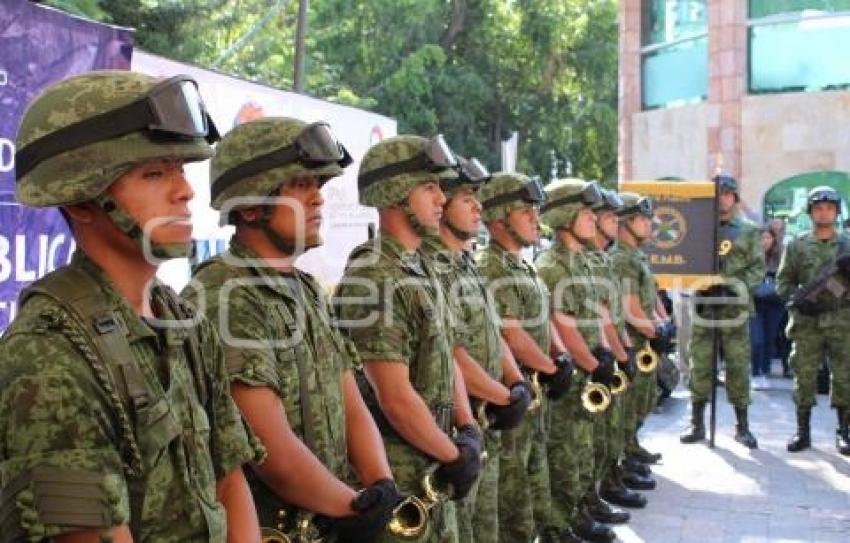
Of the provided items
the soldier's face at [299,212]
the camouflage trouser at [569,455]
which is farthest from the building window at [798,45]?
the soldier's face at [299,212]

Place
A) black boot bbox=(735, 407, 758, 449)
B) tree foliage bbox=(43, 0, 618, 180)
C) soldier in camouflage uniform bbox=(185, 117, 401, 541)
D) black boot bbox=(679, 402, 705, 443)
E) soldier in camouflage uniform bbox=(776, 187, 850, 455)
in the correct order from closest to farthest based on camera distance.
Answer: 1. soldier in camouflage uniform bbox=(185, 117, 401, 541)
2. soldier in camouflage uniform bbox=(776, 187, 850, 455)
3. black boot bbox=(735, 407, 758, 449)
4. black boot bbox=(679, 402, 705, 443)
5. tree foliage bbox=(43, 0, 618, 180)

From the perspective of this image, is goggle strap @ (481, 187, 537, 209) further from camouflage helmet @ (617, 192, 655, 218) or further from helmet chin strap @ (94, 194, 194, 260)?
helmet chin strap @ (94, 194, 194, 260)

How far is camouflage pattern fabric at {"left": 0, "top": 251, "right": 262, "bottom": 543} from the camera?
164 centimetres

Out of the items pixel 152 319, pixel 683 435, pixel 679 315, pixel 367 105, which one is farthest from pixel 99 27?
pixel 367 105

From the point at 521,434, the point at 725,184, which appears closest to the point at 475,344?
the point at 521,434

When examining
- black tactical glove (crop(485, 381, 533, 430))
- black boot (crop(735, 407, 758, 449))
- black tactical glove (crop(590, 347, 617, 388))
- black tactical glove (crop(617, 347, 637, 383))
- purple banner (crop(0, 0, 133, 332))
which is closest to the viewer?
purple banner (crop(0, 0, 133, 332))

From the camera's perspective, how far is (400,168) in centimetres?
373

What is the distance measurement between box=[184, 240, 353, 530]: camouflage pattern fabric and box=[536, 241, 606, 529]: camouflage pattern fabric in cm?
287

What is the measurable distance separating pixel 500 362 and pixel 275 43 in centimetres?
1608

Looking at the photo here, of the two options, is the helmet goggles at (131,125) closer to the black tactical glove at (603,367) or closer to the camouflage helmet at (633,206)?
the black tactical glove at (603,367)

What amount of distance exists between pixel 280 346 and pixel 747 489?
519 cm

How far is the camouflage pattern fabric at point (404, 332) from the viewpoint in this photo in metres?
3.28

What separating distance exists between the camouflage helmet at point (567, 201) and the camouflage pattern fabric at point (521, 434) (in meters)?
0.90

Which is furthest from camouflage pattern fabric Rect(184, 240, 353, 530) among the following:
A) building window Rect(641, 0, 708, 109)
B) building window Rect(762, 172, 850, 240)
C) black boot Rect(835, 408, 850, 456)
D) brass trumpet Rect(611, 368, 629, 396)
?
building window Rect(641, 0, 708, 109)
